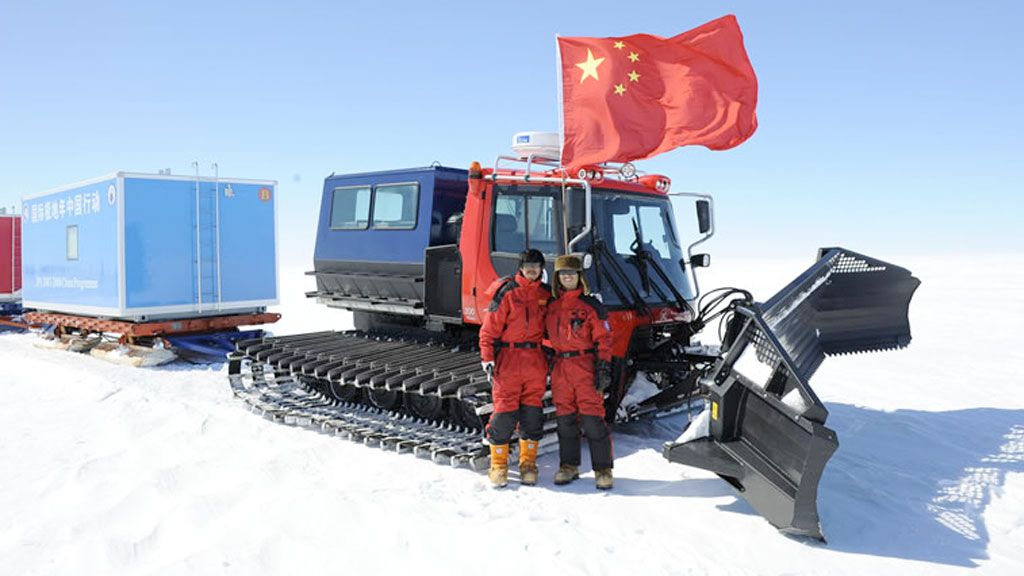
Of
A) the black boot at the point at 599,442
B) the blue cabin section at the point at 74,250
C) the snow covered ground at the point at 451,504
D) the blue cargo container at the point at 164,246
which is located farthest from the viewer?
the blue cabin section at the point at 74,250

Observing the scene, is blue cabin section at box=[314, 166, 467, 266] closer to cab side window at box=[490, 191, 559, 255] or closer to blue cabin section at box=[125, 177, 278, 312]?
cab side window at box=[490, 191, 559, 255]

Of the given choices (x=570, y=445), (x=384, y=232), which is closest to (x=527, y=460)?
(x=570, y=445)

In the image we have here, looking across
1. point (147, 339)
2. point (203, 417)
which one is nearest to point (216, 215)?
point (147, 339)

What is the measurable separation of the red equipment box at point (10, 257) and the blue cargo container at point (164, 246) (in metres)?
6.03

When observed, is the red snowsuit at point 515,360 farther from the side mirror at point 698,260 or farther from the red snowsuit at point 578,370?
the side mirror at point 698,260

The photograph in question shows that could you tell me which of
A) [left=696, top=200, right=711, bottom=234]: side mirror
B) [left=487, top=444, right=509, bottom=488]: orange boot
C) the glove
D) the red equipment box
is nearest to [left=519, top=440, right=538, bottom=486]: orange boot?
[left=487, top=444, right=509, bottom=488]: orange boot

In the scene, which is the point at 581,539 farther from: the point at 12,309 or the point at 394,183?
the point at 12,309

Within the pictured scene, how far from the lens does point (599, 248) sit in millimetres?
6367

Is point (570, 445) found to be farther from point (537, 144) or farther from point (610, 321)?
point (537, 144)

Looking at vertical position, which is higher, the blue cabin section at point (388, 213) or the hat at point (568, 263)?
the blue cabin section at point (388, 213)

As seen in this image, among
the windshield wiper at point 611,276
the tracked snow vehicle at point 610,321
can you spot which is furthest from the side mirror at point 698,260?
the windshield wiper at point 611,276

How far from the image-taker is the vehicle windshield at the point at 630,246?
20.8 feet

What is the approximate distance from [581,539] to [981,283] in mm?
29489

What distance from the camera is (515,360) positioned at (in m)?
5.56
